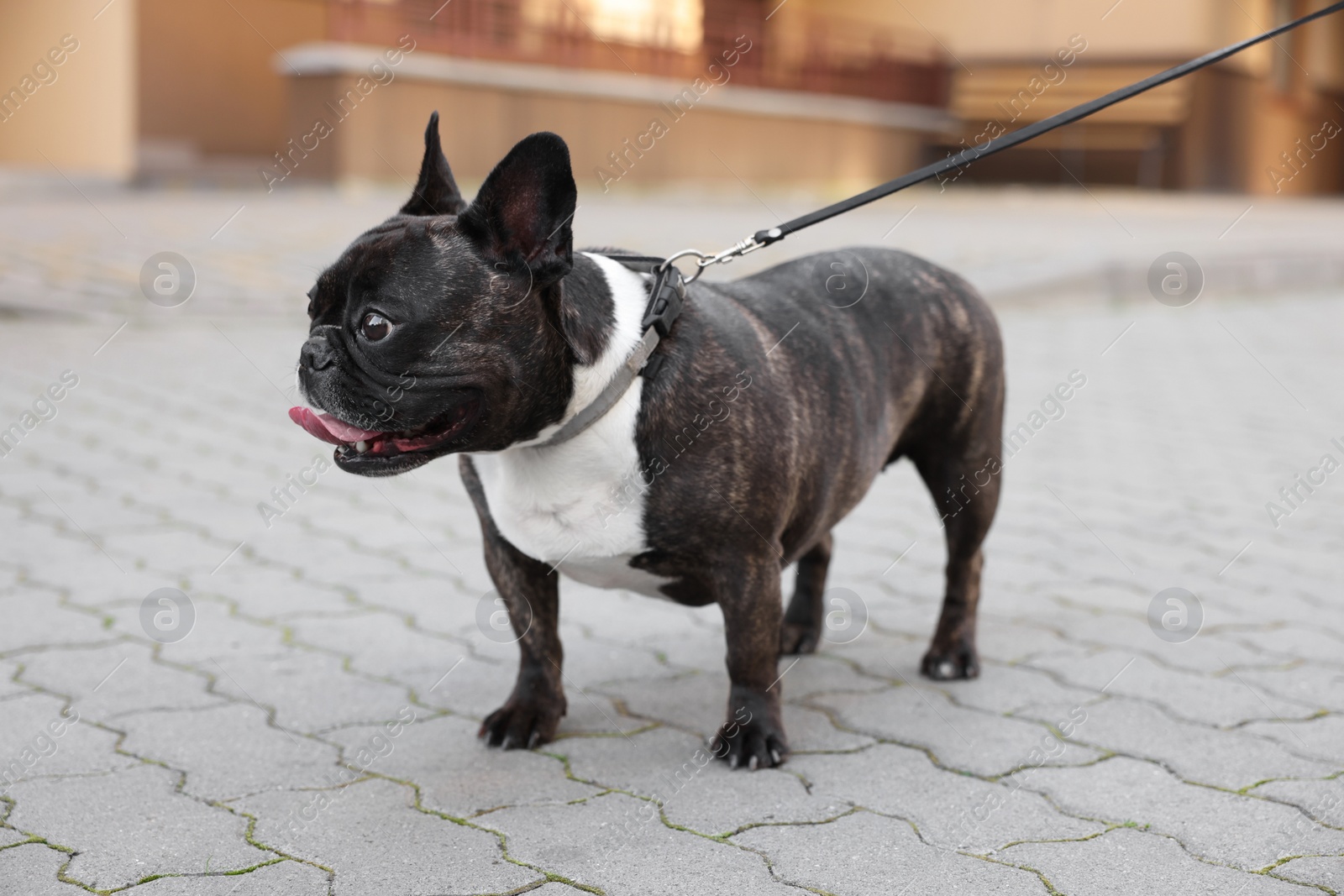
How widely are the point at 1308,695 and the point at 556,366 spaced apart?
2.22 meters

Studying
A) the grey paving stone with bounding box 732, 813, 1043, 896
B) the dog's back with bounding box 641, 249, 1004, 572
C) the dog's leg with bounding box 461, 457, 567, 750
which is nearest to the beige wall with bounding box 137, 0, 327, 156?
the dog's back with bounding box 641, 249, 1004, 572

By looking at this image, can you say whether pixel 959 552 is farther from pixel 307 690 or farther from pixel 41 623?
pixel 41 623

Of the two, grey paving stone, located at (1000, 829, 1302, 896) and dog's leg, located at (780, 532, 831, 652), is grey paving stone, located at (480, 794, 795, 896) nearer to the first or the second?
grey paving stone, located at (1000, 829, 1302, 896)

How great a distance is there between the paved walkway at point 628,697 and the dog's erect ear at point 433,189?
4.12 feet

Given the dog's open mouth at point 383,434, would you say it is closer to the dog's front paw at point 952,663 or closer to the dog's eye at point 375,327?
the dog's eye at point 375,327

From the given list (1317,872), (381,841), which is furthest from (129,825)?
(1317,872)

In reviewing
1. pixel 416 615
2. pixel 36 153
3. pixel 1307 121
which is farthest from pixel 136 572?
pixel 1307 121

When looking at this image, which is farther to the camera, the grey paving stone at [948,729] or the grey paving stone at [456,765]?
the grey paving stone at [948,729]

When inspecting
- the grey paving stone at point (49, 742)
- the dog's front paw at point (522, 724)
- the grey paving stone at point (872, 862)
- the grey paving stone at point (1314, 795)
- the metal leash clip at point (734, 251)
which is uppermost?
the metal leash clip at point (734, 251)

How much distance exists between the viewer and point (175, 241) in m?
11.9

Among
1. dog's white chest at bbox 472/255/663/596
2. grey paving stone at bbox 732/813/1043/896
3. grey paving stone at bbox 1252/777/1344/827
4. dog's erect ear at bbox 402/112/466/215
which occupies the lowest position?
grey paving stone at bbox 732/813/1043/896

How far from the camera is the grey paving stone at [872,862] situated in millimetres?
2514

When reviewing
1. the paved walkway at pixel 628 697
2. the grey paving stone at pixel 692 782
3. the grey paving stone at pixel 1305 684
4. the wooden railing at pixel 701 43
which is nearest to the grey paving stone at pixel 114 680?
the paved walkway at pixel 628 697

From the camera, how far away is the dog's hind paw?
388 cm
